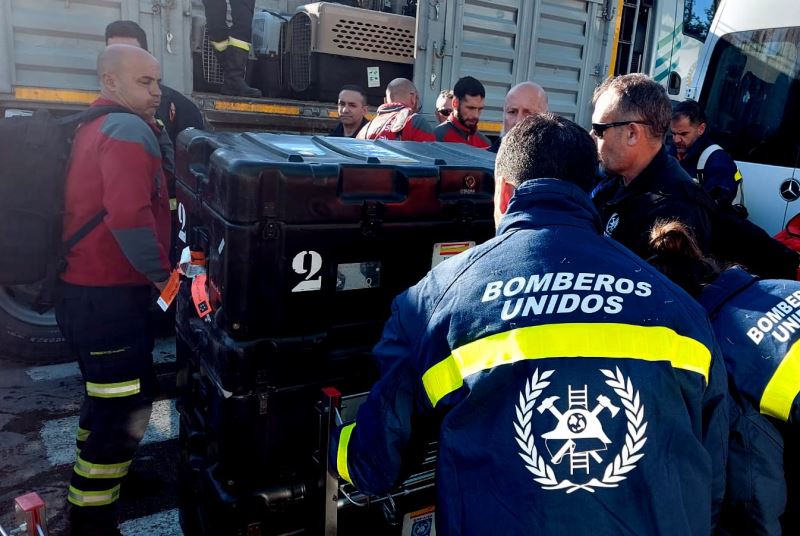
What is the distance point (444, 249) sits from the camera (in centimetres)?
228

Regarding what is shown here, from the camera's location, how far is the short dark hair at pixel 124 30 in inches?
161

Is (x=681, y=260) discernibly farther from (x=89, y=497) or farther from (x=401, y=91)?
(x=401, y=91)

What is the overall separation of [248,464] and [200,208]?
87cm

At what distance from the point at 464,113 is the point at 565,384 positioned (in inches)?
155

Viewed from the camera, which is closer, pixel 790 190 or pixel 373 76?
pixel 790 190

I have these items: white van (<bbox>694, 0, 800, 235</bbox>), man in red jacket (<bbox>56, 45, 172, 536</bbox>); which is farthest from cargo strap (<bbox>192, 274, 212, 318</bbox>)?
white van (<bbox>694, 0, 800, 235</bbox>)

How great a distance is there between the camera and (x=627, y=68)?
7.88 metres

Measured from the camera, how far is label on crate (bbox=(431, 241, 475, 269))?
2258 millimetres

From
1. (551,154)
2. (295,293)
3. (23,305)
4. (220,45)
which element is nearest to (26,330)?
(23,305)

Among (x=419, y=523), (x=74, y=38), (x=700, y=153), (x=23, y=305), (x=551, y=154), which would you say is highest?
(x=74, y=38)

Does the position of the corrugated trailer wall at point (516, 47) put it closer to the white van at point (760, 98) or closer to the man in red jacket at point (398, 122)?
the man in red jacket at point (398, 122)

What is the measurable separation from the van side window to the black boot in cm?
379

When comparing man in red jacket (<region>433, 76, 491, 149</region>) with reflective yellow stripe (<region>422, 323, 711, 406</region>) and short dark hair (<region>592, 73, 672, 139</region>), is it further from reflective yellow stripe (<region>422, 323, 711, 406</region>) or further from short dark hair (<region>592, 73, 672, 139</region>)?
reflective yellow stripe (<region>422, 323, 711, 406</region>)

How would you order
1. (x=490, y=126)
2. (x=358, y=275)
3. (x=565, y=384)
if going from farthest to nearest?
(x=490, y=126), (x=358, y=275), (x=565, y=384)
